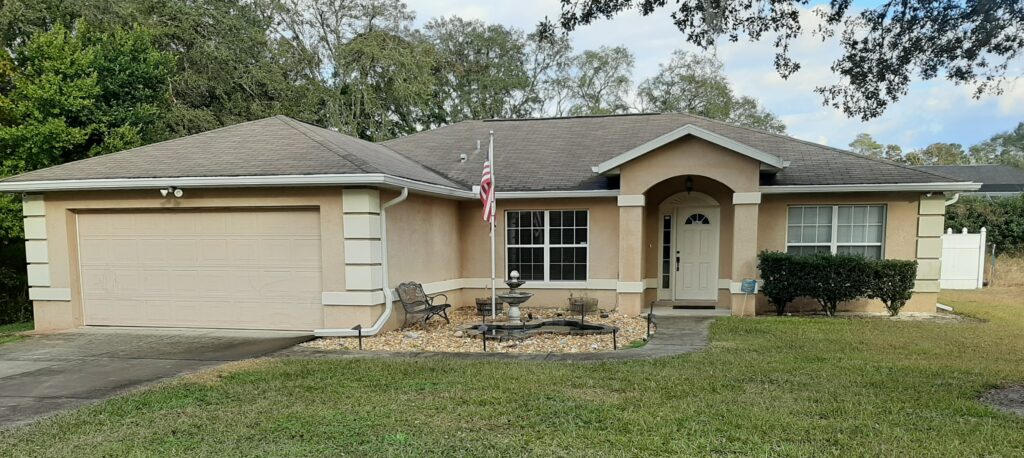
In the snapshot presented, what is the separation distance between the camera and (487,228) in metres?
12.4

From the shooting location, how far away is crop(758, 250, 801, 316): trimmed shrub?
1038 cm

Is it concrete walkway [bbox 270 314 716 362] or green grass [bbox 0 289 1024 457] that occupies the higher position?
green grass [bbox 0 289 1024 457]

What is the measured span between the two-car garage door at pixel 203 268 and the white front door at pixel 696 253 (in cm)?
765

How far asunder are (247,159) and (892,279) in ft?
39.3

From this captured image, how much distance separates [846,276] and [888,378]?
489 centimetres

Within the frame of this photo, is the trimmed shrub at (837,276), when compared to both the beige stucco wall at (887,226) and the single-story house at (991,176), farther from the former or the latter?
the single-story house at (991,176)

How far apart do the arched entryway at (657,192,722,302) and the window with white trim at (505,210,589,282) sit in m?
1.90

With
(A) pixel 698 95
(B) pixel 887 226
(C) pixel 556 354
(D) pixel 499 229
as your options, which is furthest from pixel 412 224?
(A) pixel 698 95

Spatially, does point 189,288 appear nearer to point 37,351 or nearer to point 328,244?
point 37,351

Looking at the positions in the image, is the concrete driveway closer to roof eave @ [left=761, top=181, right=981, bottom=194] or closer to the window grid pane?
the window grid pane

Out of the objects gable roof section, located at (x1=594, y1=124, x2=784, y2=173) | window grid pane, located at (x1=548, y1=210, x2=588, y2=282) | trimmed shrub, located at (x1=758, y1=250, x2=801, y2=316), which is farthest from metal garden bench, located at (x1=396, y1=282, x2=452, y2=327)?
trimmed shrub, located at (x1=758, y1=250, x2=801, y2=316)

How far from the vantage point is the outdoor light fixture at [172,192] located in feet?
30.3

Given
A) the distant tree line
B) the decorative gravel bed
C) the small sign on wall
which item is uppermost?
the distant tree line

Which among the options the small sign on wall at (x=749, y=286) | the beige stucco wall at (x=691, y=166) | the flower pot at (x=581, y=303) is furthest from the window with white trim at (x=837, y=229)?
the flower pot at (x=581, y=303)
